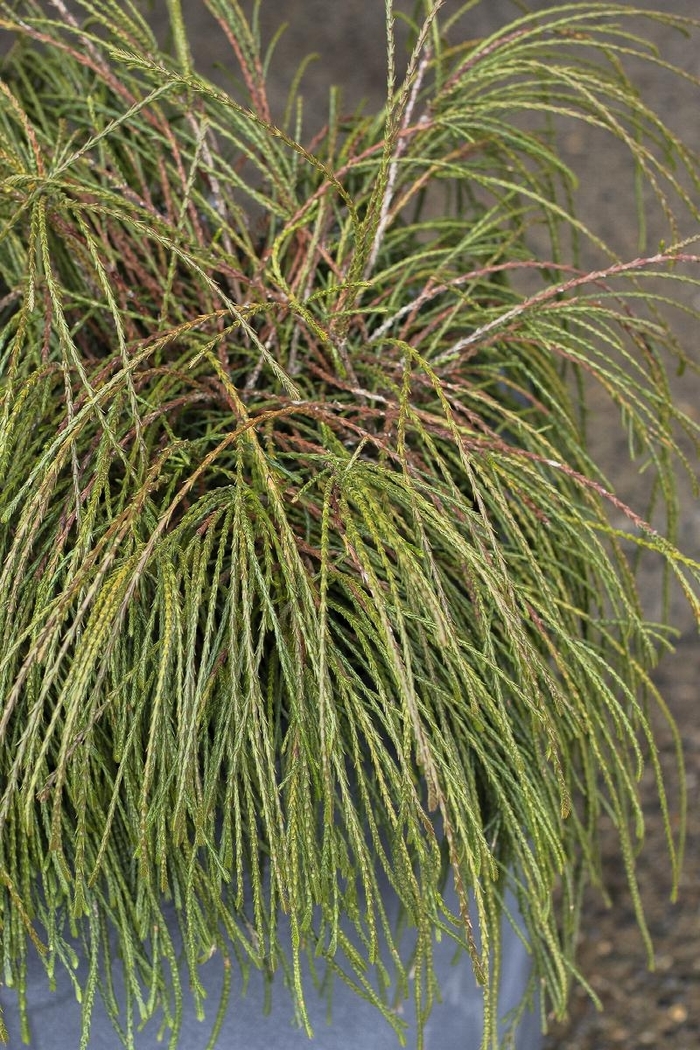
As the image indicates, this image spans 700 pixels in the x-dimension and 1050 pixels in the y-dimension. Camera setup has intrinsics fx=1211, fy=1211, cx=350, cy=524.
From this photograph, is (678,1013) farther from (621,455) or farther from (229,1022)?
(621,455)

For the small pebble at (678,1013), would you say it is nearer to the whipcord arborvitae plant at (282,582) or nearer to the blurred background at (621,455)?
the blurred background at (621,455)

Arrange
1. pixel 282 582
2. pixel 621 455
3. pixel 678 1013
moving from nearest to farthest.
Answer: pixel 282 582 < pixel 678 1013 < pixel 621 455

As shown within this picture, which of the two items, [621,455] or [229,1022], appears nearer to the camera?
[229,1022]

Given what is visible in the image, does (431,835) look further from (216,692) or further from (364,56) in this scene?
(364,56)

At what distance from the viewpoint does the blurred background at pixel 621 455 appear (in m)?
1.25

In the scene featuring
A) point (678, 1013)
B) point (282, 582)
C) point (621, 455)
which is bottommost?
point (678, 1013)

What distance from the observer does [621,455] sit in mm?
1885

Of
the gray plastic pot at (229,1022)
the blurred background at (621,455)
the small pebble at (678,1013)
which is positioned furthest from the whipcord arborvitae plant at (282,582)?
the small pebble at (678,1013)

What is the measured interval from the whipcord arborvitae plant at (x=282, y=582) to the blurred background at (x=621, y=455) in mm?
281

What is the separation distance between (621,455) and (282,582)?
4.33ft

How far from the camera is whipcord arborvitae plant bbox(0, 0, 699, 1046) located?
0.60 meters

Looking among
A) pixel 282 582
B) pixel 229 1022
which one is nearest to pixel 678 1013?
pixel 229 1022

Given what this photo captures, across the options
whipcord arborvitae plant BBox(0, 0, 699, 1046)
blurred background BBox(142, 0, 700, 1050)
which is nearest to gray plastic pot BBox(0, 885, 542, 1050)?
whipcord arborvitae plant BBox(0, 0, 699, 1046)

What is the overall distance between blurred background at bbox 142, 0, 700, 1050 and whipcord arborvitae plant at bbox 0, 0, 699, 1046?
0.28 m
